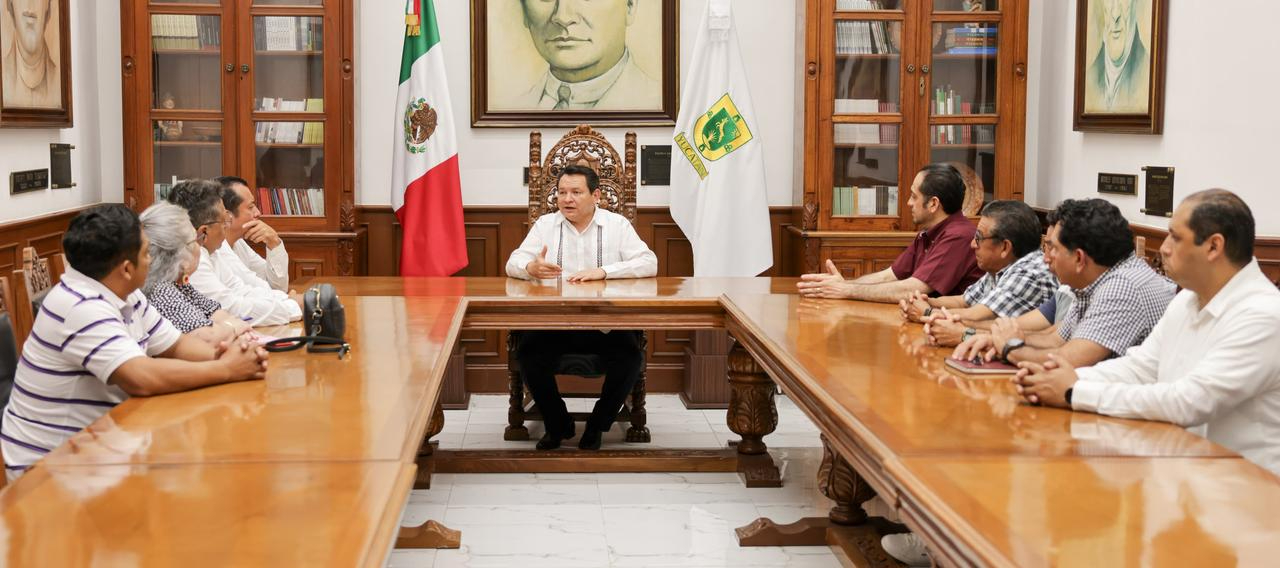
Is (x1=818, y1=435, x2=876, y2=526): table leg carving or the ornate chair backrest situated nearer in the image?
(x1=818, y1=435, x2=876, y2=526): table leg carving

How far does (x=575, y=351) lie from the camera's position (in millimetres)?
5605

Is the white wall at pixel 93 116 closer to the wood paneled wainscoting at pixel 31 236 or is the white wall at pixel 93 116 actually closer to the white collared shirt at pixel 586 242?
the wood paneled wainscoting at pixel 31 236

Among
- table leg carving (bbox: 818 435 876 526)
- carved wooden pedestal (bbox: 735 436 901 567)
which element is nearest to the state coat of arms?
carved wooden pedestal (bbox: 735 436 901 567)

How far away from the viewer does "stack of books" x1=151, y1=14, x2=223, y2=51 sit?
21.7 feet

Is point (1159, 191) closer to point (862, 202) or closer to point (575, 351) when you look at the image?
point (862, 202)

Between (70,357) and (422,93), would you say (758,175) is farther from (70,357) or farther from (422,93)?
(70,357)

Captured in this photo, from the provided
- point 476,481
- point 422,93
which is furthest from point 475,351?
point 476,481

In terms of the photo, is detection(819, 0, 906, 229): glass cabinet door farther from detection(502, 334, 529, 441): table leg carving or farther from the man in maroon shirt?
detection(502, 334, 529, 441): table leg carving

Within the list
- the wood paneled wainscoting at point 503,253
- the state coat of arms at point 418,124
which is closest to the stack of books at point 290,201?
the wood paneled wainscoting at point 503,253

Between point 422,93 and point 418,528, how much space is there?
2.97m

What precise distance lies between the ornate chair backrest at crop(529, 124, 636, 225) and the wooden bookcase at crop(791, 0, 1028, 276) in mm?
1089

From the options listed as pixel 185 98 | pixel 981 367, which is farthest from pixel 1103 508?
pixel 185 98

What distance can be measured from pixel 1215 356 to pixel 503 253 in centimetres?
474

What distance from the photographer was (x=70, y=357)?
297 centimetres
